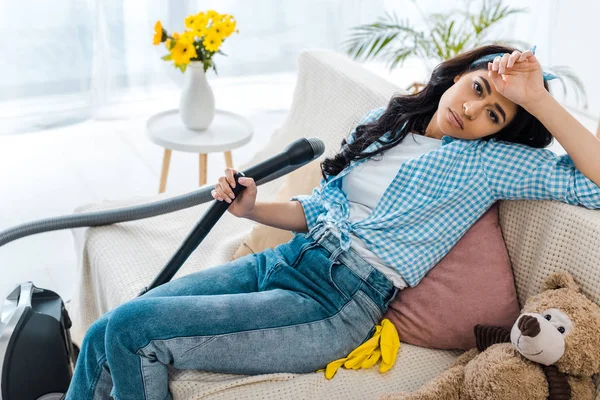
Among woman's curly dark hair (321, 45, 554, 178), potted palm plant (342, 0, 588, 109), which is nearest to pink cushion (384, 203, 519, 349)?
woman's curly dark hair (321, 45, 554, 178)

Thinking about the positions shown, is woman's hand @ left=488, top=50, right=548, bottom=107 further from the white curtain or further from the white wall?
the white wall

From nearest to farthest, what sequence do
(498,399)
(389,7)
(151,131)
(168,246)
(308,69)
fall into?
(498,399)
(168,246)
(308,69)
(151,131)
(389,7)

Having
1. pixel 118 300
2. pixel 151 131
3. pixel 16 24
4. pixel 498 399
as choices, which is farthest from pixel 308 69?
pixel 16 24

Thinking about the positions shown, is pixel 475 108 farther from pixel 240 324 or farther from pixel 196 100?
pixel 196 100

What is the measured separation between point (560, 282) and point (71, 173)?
235 centimetres

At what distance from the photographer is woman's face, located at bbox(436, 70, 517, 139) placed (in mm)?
1518

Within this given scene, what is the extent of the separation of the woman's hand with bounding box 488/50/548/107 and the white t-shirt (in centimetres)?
24

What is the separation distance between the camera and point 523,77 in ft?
4.71

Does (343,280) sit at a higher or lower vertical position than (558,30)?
lower

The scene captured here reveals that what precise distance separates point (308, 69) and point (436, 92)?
68cm

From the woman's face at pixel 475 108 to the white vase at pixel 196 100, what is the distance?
1100 millimetres

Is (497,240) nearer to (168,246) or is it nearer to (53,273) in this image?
(168,246)

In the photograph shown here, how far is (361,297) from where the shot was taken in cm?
151

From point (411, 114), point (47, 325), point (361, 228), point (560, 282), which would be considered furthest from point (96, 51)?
point (560, 282)
